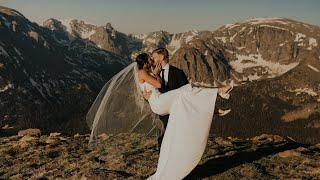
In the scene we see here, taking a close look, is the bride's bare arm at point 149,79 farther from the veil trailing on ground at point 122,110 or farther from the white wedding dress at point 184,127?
the veil trailing on ground at point 122,110

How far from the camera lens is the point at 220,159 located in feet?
75.6

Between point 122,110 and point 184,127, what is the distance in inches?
184

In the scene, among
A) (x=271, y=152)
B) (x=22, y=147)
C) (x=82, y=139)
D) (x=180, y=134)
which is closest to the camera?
(x=180, y=134)

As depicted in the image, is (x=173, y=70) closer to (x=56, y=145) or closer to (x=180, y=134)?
(x=180, y=134)

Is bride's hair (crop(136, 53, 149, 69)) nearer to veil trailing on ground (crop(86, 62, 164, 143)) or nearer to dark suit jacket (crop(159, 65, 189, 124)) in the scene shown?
dark suit jacket (crop(159, 65, 189, 124))

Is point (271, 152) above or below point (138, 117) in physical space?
below

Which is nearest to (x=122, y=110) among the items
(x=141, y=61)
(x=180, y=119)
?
(x=141, y=61)

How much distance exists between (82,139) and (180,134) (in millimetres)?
17529

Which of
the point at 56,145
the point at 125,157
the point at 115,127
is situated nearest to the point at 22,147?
the point at 56,145

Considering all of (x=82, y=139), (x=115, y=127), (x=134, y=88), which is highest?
(x=134, y=88)

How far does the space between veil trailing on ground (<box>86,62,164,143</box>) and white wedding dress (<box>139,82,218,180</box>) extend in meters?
2.96

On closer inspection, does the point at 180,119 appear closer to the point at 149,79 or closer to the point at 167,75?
the point at 149,79

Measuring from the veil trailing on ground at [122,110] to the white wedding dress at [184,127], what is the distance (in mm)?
2958

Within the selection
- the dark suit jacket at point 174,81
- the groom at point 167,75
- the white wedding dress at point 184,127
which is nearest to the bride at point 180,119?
the white wedding dress at point 184,127
